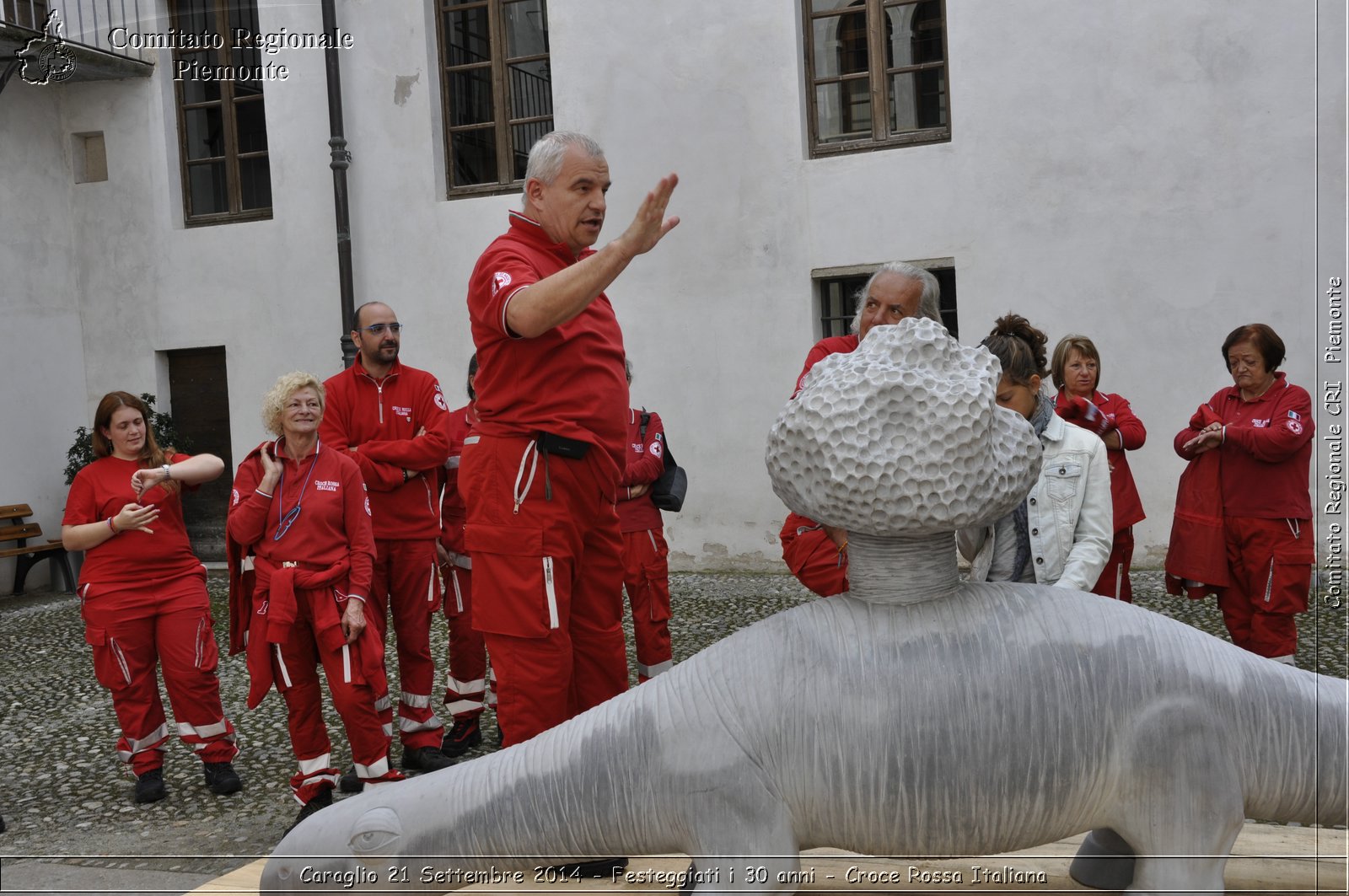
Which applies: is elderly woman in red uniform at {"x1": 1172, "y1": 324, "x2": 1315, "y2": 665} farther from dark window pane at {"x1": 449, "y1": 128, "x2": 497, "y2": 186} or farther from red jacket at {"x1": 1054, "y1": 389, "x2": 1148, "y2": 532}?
dark window pane at {"x1": 449, "y1": 128, "x2": 497, "y2": 186}

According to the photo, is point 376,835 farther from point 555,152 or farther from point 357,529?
point 357,529

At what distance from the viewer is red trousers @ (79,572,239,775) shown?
4.32 m

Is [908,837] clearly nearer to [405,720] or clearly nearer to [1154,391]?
[405,720]

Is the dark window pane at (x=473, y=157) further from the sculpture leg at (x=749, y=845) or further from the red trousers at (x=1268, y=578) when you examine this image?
the sculpture leg at (x=749, y=845)

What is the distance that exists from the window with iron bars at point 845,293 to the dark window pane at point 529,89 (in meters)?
2.68

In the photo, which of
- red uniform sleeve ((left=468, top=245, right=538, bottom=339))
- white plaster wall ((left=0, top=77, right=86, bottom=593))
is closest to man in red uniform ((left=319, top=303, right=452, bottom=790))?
red uniform sleeve ((left=468, top=245, right=538, bottom=339))

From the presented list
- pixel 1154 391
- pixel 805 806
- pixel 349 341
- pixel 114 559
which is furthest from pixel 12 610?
pixel 805 806

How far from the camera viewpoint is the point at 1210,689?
186 centimetres

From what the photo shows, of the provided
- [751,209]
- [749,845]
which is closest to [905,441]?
[749,845]

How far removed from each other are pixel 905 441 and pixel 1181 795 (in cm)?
69

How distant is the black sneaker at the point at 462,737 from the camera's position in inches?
185

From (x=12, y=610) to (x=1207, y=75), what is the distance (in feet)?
31.2

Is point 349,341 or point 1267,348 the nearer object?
point 1267,348

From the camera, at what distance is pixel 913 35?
8.76 m
